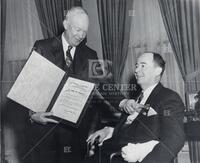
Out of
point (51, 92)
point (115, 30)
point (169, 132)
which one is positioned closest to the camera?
point (169, 132)

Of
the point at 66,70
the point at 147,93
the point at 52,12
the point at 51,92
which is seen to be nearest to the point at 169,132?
the point at 147,93

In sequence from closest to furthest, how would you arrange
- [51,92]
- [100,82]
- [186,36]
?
[51,92]
[100,82]
[186,36]

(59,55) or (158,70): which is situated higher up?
(59,55)

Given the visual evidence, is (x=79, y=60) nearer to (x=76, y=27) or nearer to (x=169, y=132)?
(x=76, y=27)

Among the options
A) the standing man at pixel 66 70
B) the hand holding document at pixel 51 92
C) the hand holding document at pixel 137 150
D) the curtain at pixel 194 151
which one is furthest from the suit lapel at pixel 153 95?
the curtain at pixel 194 151

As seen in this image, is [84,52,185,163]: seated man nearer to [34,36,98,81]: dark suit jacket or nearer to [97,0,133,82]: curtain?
[34,36,98,81]: dark suit jacket

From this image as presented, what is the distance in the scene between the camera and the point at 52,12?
138 inches

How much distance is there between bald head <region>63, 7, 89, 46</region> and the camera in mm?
2338

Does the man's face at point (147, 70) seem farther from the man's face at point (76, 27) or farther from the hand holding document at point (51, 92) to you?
the man's face at point (76, 27)

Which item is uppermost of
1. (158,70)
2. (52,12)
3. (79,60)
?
(52,12)

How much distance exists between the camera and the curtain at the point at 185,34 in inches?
111

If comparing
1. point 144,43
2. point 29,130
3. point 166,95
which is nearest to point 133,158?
point 166,95

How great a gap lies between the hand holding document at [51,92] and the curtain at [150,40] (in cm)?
118

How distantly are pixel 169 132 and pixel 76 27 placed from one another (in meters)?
1.04
